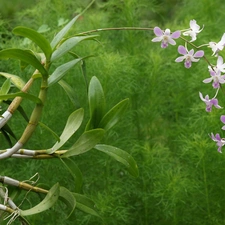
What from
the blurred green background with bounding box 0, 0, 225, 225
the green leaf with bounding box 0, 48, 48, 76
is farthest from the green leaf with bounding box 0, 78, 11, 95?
the blurred green background with bounding box 0, 0, 225, 225

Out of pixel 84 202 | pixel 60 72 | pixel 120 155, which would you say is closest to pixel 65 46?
pixel 60 72

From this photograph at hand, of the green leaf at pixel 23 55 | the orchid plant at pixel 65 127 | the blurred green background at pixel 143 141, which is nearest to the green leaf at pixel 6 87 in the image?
the orchid plant at pixel 65 127

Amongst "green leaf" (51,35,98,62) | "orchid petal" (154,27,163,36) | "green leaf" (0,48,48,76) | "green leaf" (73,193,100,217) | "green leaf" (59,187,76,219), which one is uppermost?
"orchid petal" (154,27,163,36)

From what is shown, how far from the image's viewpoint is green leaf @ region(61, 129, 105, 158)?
1344 millimetres

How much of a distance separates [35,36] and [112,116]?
265mm

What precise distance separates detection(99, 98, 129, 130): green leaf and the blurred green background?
39 cm

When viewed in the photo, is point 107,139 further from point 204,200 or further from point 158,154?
point 204,200

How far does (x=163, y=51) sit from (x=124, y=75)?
1.09 feet

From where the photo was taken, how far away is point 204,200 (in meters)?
1.83

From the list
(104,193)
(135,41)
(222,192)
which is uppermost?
(135,41)

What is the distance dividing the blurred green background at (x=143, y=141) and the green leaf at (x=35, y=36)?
Answer: 22.1 inches

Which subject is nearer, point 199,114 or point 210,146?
point 210,146

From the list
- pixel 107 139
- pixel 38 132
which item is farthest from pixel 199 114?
pixel 38 132

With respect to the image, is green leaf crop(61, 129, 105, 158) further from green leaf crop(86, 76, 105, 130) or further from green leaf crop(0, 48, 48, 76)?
green leaf crop(0, 48, 48, 76)
